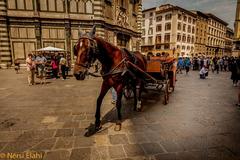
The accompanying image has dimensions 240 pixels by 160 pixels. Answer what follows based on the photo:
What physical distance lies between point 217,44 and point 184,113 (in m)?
78.3

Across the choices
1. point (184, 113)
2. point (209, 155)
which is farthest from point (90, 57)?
point (184, 113)

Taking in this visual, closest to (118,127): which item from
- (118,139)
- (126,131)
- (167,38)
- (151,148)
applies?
(126,131)

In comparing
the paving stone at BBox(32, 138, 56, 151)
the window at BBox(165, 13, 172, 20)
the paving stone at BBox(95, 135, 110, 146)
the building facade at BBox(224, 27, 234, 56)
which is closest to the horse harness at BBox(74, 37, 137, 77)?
the paving stone at BBox(95, 135, 110, 146)

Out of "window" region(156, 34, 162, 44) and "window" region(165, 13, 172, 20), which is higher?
"window" region(165, 13, 172, 20)

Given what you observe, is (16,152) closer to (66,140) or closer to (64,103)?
(66,140)

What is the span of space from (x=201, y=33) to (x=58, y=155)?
67.4m

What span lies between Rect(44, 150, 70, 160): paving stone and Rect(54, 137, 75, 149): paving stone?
6.8 inches

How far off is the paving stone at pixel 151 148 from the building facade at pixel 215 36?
231 ft

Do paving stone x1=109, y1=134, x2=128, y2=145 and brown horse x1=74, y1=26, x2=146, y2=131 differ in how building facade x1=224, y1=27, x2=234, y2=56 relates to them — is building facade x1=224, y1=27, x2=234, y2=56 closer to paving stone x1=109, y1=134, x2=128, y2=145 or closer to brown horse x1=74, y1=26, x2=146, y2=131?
brown horse x1=74, y1=26, x2=146, y2=131

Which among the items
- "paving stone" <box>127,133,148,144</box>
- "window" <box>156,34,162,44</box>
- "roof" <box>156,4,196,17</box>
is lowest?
"paving stone" <box>127,133,148,144</box>

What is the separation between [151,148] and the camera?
345 centimetres

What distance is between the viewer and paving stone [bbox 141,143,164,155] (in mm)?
3311

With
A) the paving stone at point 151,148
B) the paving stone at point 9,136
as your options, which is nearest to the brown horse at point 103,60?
the paving stone at point 151,148

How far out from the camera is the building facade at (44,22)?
2028 cm
